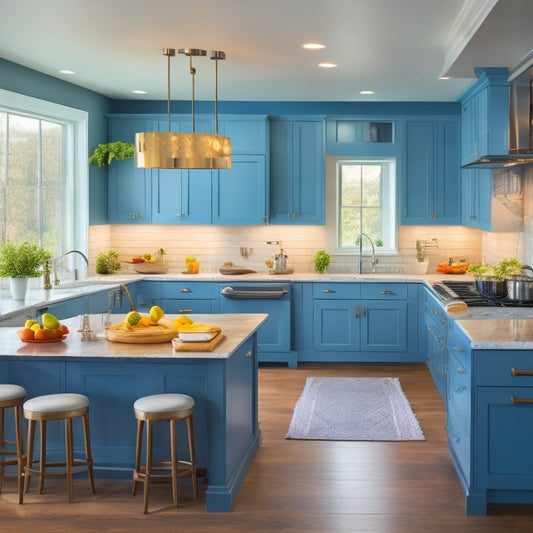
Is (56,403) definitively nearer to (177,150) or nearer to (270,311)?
(177,150)

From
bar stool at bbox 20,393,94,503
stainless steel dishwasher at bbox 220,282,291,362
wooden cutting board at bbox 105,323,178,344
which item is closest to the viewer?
bar stool at bbox 20,393,94,503

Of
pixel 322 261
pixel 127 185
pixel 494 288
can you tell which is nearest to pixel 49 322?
pixel 494 288

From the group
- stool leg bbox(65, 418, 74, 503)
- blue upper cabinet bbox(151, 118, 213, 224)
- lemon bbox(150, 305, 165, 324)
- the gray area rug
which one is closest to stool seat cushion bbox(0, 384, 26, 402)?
stool leg bbox(65, 418, 74, 503)

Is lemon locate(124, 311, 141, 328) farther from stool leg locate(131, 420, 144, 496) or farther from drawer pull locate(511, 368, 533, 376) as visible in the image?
drawer pull locate(511, 368, 533, 376)

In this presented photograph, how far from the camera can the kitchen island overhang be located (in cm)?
423

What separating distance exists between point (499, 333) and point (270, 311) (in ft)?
13.4

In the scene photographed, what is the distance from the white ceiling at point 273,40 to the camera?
15.9 ft

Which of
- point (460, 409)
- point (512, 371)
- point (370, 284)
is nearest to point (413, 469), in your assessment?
point (460, 409)

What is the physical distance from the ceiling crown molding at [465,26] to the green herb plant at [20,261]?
350 cm

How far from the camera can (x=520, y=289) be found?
5508mm

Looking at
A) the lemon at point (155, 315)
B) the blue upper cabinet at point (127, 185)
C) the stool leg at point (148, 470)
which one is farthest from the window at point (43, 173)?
the stool leg at point (148, 470)

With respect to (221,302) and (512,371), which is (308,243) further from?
(512,371)

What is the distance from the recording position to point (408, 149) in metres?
8.60

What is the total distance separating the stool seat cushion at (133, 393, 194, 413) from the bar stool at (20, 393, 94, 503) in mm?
310
